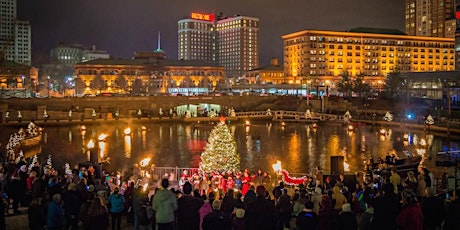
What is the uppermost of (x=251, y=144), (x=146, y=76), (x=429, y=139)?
(x=146, y=76)

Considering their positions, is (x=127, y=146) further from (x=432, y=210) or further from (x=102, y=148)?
(x=432, y=210)

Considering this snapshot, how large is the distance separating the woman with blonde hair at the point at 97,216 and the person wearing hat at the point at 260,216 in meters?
2.91

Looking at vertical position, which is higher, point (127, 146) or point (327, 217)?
Answer: point (327, 217)

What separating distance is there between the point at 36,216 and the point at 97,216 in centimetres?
180

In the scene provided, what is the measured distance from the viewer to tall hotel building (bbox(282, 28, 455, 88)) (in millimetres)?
134625

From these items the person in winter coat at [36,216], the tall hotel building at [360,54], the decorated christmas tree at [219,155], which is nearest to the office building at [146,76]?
the tall hotel building at [360,54]

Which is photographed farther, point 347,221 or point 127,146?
point 127,146

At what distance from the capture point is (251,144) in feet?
145

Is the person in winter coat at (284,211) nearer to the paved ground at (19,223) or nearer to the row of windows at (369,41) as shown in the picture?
the paved ground at (19,223)

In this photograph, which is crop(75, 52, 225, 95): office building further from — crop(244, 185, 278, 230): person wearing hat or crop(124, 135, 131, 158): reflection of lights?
crop(244, 185, 278, 230): person wearing hat

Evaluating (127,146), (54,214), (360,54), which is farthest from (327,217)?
(360,54)

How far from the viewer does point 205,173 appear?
69.8ft

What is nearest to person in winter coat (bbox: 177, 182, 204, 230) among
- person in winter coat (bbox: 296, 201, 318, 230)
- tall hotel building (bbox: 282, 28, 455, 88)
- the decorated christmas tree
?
person in winter coat (bbox: 296, 201, 318, 230)

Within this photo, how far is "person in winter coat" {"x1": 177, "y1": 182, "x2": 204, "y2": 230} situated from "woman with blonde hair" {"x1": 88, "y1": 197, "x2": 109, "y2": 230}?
5.03 feet
